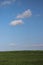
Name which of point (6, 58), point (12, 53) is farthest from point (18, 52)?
point (6, 58)

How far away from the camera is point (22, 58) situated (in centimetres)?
692

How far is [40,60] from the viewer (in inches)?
262

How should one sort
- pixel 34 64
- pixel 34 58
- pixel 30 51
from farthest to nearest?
pixel 30 51, pixel 34 58, pixel 34 64

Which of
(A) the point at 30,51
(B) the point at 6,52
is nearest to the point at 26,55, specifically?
(A) the point at 30,51

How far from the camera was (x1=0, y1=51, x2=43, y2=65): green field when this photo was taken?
652cm

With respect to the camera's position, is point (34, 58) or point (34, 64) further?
point (34, 58)

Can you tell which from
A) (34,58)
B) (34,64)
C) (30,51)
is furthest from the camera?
(30,51)

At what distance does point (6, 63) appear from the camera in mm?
6508

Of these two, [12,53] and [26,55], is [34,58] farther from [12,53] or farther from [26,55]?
[12,53]

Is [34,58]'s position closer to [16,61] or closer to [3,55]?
[16,61]

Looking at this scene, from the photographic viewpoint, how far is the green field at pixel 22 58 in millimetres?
6520

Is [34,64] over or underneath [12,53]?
underneath

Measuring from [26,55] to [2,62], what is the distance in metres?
1.07

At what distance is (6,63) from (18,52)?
127 cm
